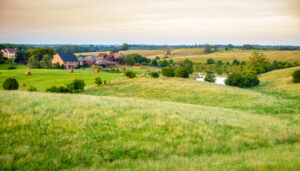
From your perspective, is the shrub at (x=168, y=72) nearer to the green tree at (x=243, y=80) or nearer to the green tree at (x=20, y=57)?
the green tree at (x=243, y=80)

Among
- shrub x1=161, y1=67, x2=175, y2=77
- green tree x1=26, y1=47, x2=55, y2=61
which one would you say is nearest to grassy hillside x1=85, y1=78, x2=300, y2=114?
shrub x1=161, y1=67, x2=175, y2=77

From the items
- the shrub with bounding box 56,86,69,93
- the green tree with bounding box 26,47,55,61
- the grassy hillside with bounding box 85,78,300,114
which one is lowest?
the grassy hillside with bounding box 85,78,300,114

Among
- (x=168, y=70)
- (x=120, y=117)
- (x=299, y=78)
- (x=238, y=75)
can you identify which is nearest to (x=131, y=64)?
(x=168, y=70)

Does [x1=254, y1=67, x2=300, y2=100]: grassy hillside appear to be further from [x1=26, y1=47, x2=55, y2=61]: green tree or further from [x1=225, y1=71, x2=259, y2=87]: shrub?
[x1=26, y1=47, x2=55, y2=61]: green tree

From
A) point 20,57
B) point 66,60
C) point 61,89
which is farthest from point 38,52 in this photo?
point 61,89

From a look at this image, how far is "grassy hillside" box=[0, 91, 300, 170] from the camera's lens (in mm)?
6902

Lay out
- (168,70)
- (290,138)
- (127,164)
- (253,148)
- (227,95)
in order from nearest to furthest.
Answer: (127,164) → (253,148) → (290,138) → (227,95) → (168,70)

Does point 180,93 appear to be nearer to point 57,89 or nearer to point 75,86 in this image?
point 75,86

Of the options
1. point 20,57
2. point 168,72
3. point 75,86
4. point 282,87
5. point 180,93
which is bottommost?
point 180,93

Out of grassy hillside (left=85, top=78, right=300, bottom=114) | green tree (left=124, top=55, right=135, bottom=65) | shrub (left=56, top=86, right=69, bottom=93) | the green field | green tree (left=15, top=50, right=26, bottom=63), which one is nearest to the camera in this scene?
the green field

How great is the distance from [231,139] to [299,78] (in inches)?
2245

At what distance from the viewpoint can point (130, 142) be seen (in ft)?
29.7

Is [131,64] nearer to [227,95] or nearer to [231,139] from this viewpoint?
[227,95]

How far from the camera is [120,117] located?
1271 centimetres
